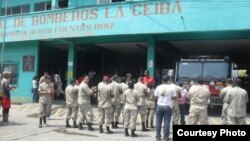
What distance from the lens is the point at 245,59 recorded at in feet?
85.7

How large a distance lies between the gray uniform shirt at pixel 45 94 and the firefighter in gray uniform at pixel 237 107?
6496 millimetres

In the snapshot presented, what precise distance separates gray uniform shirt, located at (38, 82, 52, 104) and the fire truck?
19.3ft

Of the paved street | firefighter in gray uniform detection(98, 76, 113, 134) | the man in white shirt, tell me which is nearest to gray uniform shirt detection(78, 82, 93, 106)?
firefighter in gray uniform detection(98, 76, 113, 134)

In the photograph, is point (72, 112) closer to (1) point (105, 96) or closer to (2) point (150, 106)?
(1) point (105, 96)

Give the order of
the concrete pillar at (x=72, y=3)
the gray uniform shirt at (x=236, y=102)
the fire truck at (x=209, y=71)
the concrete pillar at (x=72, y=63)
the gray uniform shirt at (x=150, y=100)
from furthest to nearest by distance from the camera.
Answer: the concrete pillar at (x=72, y=3)
the concrete pillar at (x=72, y=63)
the fire truck at (x=209, y=71)
the gray uniform shirt at (x=150, y=100)
the gray uniform shirt at (x=236, y=102)

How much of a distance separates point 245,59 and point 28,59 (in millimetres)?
13873

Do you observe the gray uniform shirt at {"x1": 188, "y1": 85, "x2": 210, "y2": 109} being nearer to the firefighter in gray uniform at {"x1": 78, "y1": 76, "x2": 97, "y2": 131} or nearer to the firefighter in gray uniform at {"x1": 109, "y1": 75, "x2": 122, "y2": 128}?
the firefighter in gray uniform at {"x1": 109, "y1": 75, "x2": 122, "y2": 128}

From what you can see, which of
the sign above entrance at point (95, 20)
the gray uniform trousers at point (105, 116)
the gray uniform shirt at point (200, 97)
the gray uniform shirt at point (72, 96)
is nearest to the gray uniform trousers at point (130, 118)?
the gray uniform trousers at point (105, 116)

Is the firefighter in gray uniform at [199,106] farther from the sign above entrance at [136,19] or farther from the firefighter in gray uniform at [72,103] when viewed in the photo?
the sign above entrance at [136,19]

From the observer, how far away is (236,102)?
10.9 m

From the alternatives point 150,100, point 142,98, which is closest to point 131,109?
point 142,98

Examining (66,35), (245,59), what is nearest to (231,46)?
(245,59)

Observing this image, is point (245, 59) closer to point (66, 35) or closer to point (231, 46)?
point (231, 46)

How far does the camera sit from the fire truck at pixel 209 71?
16.7 m
